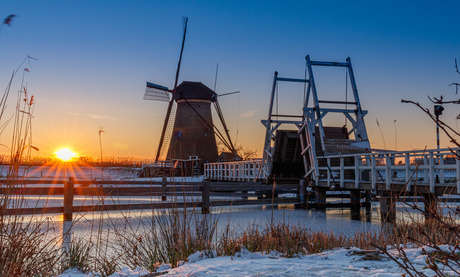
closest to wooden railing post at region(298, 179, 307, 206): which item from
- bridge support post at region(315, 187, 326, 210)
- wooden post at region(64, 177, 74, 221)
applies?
bridge support post at region(315, 187, 326, 210)

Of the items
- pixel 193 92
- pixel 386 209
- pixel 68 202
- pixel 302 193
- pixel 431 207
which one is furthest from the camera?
pixel 193 92

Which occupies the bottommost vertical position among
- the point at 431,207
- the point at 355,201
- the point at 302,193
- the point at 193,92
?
the point at 355,201

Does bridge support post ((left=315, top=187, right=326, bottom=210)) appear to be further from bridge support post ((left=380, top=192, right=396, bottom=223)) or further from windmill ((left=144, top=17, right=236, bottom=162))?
windmill ((left=144, top=17, right=236, bottom=162))

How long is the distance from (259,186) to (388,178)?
6.10 m

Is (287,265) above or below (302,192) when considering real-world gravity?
below

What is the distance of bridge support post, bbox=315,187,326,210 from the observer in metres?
15.3

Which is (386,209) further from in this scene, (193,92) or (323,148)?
(193,92)

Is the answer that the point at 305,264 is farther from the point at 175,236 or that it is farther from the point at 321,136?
the point at 321,136

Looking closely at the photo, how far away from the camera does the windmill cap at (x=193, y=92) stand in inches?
1486

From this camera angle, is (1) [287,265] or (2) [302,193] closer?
(1) [287,265]

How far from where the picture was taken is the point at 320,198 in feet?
50.5

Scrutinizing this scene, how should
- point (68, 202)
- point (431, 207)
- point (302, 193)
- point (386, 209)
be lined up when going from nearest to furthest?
1. point (431, 207)
2. point (386, 209)
3. point (68, 202)
4. point (302, 193)

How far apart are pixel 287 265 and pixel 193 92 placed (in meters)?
34.5

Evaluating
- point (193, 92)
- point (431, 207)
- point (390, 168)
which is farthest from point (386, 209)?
point (193, 92)
